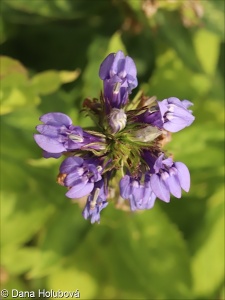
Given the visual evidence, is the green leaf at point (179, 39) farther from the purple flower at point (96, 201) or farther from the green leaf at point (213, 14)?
the purple flower at point (96, 201)

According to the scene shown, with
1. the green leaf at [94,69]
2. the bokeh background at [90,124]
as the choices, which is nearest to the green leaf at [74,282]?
the bokeh background at [90,124]

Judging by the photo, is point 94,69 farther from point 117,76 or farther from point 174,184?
point 174,184

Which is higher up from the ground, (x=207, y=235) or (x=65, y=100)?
(x=65, y=100)

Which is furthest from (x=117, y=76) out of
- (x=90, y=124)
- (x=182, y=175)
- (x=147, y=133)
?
(x=90, y=124)

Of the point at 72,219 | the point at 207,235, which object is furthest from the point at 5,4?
the point at 207,235

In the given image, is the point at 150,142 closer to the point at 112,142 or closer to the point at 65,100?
the point at 112,142

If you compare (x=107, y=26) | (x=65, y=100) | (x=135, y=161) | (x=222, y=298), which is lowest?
(x=222, y=298)

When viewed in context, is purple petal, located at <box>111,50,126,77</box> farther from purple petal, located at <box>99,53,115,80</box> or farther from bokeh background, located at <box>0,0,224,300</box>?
bokeh background, located at <box>0,0,224,300</box>
